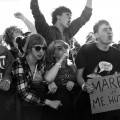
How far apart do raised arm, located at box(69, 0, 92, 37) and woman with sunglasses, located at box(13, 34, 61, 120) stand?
4.53ft

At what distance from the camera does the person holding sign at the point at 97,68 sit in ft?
14.8

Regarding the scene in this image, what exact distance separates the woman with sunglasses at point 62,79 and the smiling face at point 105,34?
58cm

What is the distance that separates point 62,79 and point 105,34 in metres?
0.96

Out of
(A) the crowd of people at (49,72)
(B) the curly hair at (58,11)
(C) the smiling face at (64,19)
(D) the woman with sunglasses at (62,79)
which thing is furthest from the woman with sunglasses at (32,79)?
(B) the curly hair at (58,11)

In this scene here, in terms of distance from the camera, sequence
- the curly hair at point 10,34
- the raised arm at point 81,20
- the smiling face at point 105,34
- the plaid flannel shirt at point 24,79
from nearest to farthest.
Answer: the plaid flannel shirt at point 24,79, the smiling face at point 105,34, the curly hair at point 10,34, the raised arm at point 81,20

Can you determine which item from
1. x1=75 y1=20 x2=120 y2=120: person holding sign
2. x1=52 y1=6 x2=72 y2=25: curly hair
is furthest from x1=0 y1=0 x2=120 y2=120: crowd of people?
x1=52 y1=6 x2=72 y2=25: curly hair

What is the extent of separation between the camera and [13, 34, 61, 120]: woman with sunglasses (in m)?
3.89

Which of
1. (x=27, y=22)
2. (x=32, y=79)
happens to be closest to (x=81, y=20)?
(x=27, y=22)

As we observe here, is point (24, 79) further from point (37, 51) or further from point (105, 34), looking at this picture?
point (105, 34)

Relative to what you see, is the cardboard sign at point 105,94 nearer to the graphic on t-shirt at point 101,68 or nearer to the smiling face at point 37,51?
the graphic on t-shirt at point 101,68

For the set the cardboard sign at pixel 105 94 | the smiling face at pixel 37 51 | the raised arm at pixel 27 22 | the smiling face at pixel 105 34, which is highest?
the raised arm at pixel 27 22

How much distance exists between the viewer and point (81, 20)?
5.55 m

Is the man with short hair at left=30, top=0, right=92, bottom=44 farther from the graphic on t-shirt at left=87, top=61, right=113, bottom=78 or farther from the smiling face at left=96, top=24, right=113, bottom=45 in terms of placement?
the graphic on t-shirt at left=87, top=61, right=113, bottom=78

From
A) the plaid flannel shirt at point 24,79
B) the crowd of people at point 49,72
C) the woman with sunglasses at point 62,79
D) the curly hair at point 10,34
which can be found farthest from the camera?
the curly hair at point 10,34
